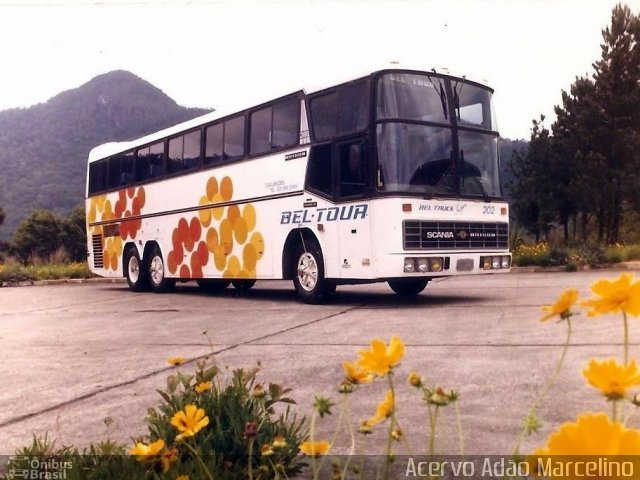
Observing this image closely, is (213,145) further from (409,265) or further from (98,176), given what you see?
(98,176)

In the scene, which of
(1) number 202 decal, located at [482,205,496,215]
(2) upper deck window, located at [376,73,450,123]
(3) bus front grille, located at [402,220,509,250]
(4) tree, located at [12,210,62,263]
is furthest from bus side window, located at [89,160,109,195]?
(4) tree, located at [12,210,62,263]

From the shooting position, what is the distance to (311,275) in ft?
34.6

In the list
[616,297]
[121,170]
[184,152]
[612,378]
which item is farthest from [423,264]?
[121,170]

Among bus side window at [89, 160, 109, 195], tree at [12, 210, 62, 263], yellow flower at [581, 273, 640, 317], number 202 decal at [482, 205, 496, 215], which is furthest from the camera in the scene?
tree at [12, 210, 62, 263]

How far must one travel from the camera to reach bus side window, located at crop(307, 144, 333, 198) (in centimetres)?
1016

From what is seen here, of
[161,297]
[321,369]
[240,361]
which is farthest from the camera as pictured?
[161,297]

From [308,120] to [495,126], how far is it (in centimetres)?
292

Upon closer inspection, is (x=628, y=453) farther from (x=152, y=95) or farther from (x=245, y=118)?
(x=152, y=95)

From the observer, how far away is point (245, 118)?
39.9 feet

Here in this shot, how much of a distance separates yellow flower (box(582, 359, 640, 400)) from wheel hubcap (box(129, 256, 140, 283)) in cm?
1570

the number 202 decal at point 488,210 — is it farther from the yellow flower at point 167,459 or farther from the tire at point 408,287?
the yellow flower at point 167,459

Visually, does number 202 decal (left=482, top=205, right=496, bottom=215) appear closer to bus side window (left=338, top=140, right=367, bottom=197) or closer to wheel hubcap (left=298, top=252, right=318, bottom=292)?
bus side window (left=338, top=140, right=367, bottom=197)

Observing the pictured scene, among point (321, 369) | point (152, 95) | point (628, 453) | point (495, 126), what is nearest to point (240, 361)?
point (321, 369)

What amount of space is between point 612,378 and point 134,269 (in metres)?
16.1
